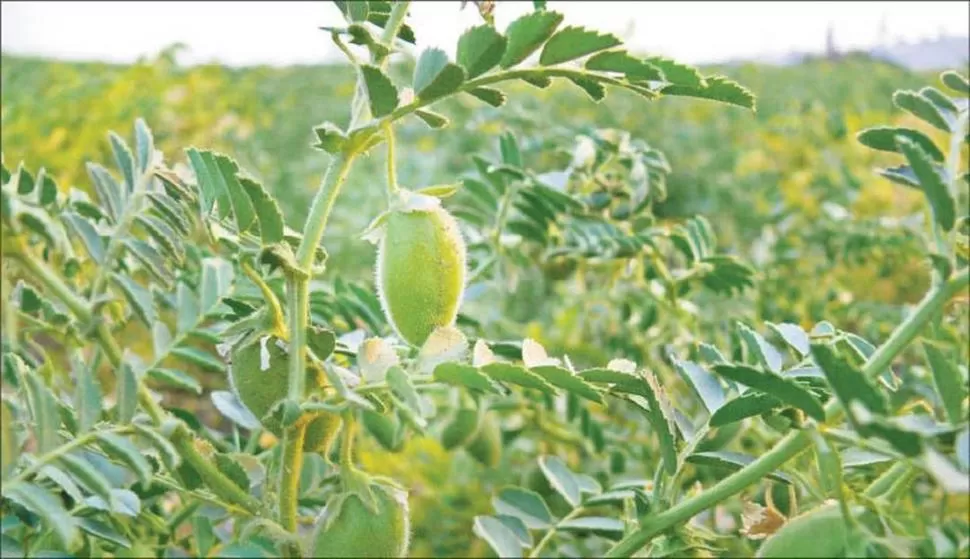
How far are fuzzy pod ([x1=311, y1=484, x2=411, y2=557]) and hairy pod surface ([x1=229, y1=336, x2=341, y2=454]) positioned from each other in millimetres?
66

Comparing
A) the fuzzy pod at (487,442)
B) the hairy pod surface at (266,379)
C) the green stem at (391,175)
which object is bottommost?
the fuzzy pod at (487,442)

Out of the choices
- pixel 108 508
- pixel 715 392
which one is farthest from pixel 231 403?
pixel 715 392

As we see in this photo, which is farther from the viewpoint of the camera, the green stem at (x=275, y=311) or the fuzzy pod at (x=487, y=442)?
the fuzzy pod at (x=487, y=442)

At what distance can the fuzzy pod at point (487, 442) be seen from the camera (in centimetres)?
164

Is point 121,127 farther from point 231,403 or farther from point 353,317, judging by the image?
point 231,403

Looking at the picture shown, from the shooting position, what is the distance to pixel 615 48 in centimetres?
66

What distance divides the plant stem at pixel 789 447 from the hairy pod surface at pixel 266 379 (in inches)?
7.7

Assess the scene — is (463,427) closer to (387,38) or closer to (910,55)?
(387,38)

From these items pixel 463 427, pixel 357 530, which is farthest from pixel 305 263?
pixel 463 427

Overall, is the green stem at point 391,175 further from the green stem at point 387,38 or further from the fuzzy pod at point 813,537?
the fuzzy pod at point 813,537

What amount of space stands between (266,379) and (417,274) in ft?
0.36

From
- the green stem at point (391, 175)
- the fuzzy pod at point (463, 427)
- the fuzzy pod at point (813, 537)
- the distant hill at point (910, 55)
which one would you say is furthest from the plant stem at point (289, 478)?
the distant hill at point (910, 55)

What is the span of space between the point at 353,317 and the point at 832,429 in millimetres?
721

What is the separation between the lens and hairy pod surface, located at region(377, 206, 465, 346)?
707 mm
